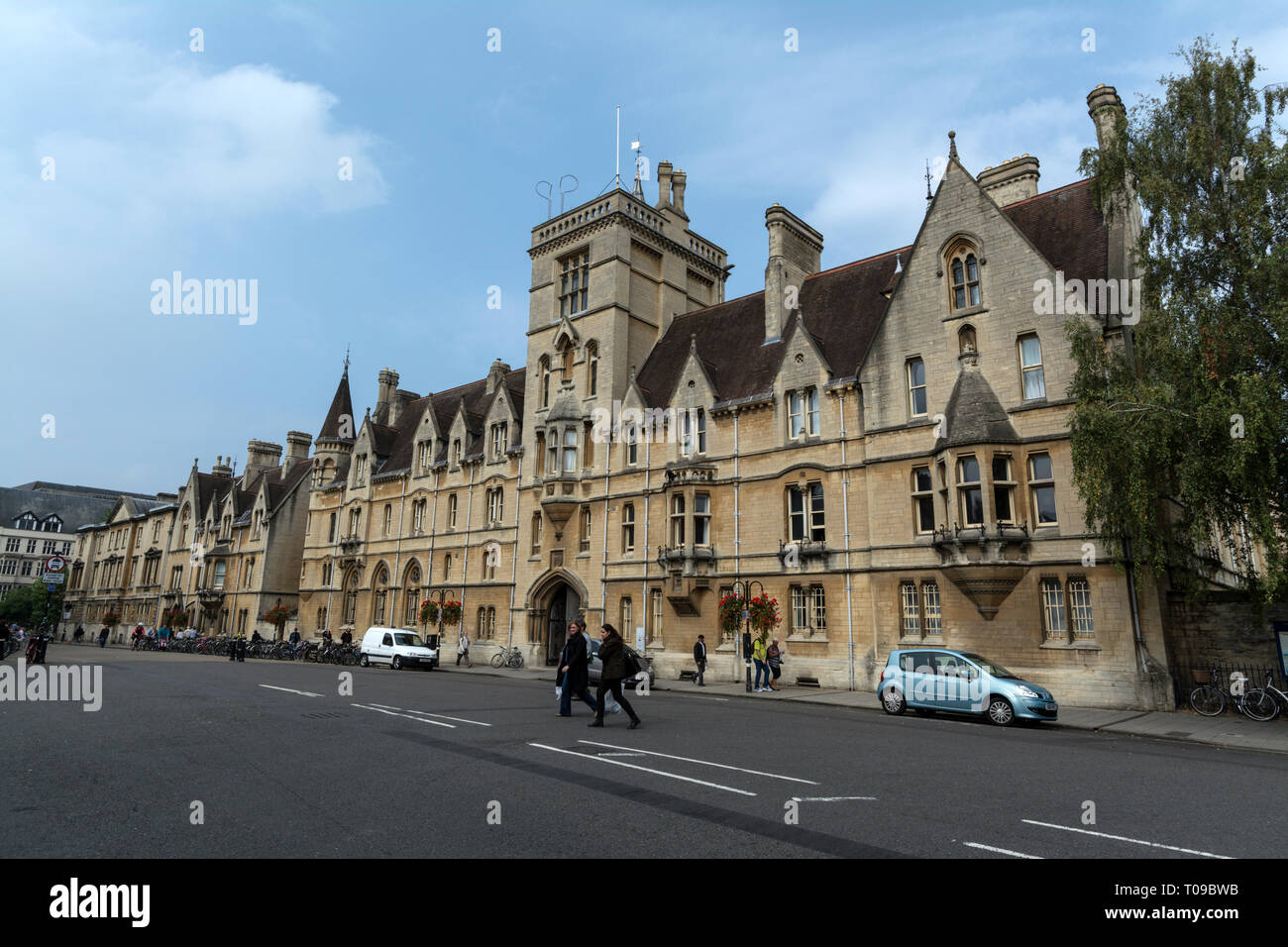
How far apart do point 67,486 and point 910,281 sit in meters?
147

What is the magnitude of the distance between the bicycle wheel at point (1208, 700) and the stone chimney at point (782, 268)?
19014 millimetres

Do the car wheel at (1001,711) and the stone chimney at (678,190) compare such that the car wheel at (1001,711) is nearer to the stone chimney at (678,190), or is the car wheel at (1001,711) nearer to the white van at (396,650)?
the white van at (396,650)

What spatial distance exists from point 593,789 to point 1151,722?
15.0 metres

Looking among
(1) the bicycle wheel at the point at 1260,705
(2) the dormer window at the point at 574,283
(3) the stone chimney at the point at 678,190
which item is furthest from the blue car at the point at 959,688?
(3) the stone chimney at the point at 678,190

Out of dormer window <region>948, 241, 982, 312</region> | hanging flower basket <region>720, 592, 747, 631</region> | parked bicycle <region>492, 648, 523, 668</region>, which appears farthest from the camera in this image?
parked bicycle <region>492, 648, 523, 668</region>

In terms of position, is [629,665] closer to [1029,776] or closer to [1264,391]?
[1029,776]

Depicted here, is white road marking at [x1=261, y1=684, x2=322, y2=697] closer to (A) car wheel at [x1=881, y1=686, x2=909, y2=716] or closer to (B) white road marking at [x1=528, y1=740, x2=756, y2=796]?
(B) white road marking at [x1=528, y1=740, x2=756, y2=796]

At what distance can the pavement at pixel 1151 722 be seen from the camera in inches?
576

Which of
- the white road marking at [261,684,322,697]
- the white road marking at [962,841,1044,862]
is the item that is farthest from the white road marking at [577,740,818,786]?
the white road marking at [261,684,322,697]

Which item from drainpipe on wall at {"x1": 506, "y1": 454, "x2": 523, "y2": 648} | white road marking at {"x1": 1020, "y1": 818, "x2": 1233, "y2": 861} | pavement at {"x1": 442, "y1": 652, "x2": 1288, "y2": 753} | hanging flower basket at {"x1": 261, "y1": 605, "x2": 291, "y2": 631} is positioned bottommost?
pavement at {"x1": 442, "y1": 652, "x2": 1288, "y2": 753}

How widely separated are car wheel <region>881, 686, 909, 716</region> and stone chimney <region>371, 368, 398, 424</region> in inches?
1789

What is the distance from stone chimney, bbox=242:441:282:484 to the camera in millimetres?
67875
